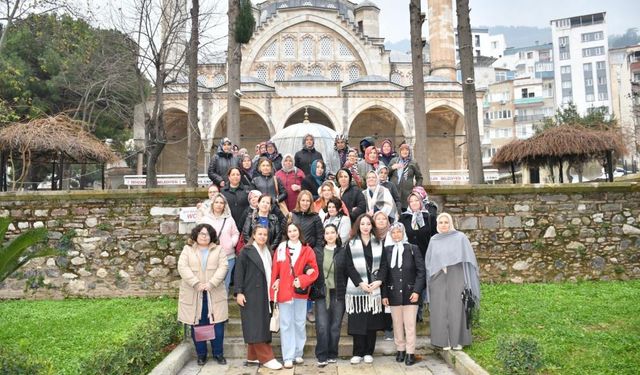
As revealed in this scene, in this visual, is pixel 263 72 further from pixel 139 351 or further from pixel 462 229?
pixel 139 351

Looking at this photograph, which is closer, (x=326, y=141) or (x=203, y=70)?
(x=326, y=141)

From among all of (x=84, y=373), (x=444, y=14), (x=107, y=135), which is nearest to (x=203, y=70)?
(x=107, y=135)

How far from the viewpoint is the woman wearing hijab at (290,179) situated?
730 cm

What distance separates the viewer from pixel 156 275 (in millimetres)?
8359

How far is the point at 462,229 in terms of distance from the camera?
843 cm

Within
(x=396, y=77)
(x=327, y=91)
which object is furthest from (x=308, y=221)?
(x=396, y=77)

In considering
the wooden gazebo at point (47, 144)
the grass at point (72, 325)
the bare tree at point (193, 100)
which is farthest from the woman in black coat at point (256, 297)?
the bare tree at point (193, 100)

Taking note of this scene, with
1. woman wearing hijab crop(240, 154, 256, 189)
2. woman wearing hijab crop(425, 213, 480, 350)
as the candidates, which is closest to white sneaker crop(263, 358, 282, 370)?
woman wearing hijab crop(425, 213, 480, 350)

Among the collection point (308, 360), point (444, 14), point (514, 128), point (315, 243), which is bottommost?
point (308, 360)

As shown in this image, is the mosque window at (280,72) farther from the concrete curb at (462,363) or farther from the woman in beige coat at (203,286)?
the concrete curb at (462,363)

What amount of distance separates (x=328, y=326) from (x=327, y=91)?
23330 millimetres

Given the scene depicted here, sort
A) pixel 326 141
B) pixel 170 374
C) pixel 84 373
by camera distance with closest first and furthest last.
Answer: pixel 84 373 → pixel 170 374 → pixel 326 141

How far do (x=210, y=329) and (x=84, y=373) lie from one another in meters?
1.43

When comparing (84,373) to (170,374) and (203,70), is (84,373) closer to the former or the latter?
(170,374)
